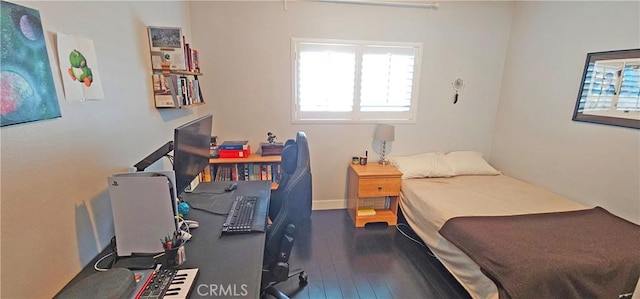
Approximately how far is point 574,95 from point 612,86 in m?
0.29

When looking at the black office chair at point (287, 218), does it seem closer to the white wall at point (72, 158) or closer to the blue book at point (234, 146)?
the white wall at point (72, 158)

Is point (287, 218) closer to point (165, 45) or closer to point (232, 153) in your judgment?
point (165, 45)

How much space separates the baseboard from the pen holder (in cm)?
230

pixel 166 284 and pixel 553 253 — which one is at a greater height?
pixel 166 284

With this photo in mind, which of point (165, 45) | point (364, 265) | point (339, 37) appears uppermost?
point (339, 37)

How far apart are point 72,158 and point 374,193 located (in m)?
2.46

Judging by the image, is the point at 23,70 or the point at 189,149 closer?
the point at 23,70

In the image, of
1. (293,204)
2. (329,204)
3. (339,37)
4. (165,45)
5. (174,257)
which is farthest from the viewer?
(329,204)

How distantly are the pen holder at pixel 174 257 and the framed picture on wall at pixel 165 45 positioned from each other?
1.30 metres

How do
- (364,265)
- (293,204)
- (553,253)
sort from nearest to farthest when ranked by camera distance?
1. (293,204)
2. (553,253)
3. (364,265)

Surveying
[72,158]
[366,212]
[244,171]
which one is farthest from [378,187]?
[72,158]

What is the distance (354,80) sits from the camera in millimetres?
3113

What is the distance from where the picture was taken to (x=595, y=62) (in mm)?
2379

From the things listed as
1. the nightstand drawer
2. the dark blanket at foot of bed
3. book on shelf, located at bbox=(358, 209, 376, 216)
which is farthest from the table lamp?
the dark blanket at foot of bed
